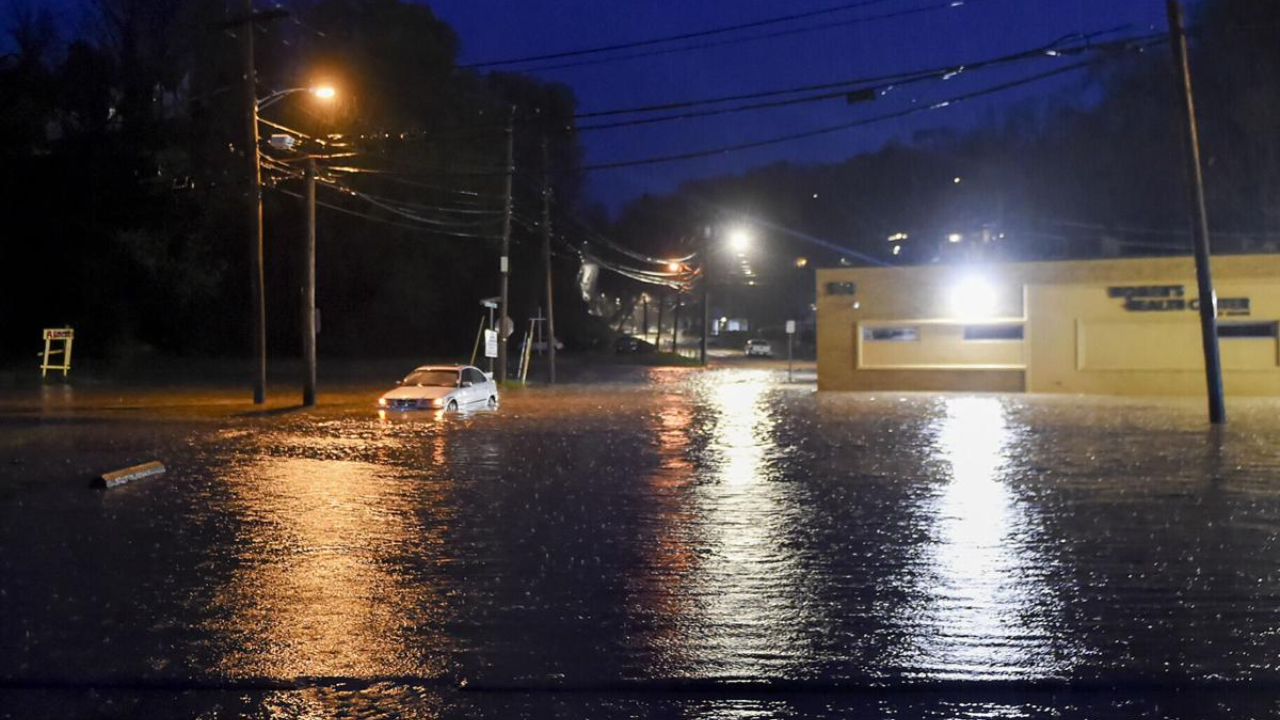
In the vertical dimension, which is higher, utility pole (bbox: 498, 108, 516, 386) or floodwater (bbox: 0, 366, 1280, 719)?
utility pole (bbox: 498, 108, 516, 386)

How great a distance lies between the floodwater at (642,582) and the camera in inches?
270

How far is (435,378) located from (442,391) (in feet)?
4.94

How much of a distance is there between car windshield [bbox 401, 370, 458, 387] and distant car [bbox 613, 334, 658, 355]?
50.0 m

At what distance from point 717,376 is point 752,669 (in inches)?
1889

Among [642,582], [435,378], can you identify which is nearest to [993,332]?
[435,378]

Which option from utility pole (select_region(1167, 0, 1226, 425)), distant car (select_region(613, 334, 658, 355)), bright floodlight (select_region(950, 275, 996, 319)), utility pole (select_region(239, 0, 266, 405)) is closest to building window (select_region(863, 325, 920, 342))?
bright floodlight (select_region(950, 275, 996, 319))

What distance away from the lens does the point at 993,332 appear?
38.8 m

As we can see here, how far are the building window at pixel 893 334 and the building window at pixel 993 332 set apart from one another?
1660mm

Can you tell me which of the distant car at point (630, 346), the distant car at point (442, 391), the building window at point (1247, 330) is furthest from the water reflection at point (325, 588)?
the distant car at point (630, 346)

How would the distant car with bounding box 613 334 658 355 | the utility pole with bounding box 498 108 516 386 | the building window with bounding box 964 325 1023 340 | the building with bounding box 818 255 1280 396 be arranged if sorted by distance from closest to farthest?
the building with bounding box 818 255 1280 396 → the building window with bounding box 964 325 1023 340 → the utility pole with bounding box 498 108 516 386 → the distant car with bounding box 613 334 658 355

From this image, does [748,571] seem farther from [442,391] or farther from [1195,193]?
[442,391]

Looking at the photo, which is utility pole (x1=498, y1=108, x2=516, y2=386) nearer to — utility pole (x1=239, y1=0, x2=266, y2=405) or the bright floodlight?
utility pole (x1=239, y1=0, x2=266, y2=405)

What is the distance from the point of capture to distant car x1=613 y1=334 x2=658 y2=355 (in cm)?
8000

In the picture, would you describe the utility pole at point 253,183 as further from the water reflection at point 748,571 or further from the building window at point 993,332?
the building window at point 993,332
